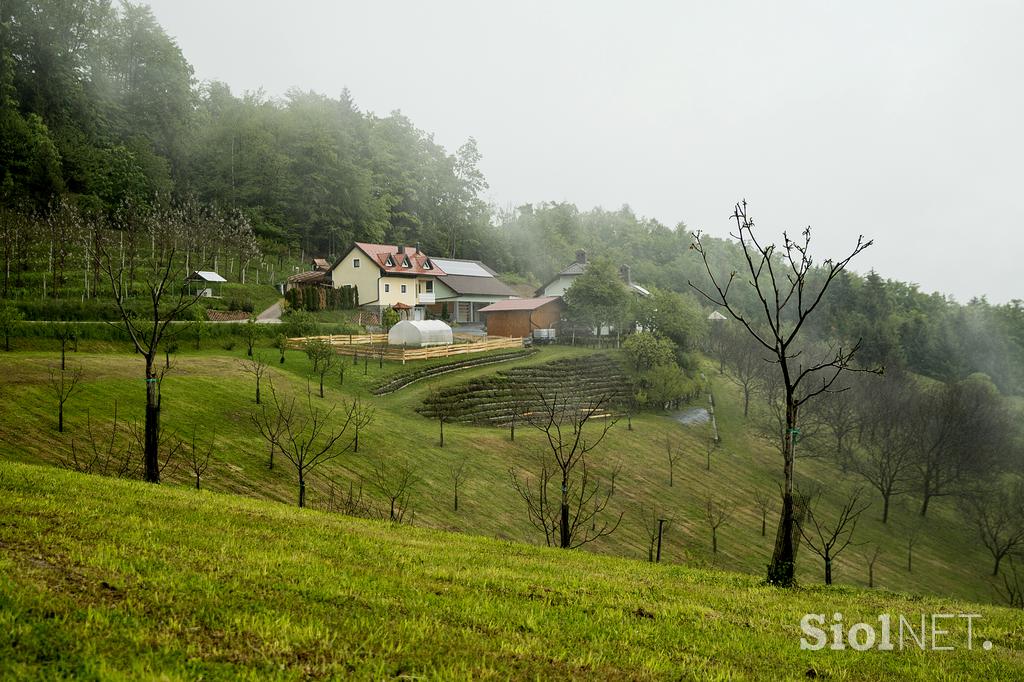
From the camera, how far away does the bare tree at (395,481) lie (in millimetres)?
18453

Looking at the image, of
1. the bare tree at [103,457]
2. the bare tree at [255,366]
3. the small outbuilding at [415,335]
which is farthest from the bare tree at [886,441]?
the bare tree at [103,457]

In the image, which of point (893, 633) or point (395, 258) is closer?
point (893, 633)

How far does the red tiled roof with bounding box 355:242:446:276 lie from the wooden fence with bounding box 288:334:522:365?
11458 millimetres

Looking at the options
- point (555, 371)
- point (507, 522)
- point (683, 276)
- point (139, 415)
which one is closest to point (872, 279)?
point (683, 276)

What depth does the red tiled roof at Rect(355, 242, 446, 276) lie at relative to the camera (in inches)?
2032

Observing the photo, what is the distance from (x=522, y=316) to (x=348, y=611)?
46.3m

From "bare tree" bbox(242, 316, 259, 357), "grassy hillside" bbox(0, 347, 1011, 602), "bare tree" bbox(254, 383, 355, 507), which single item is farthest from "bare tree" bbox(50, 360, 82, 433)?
"bare tree" bbox(242, 316, 259, 357)

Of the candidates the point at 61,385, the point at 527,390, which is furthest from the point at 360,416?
the point at 527,390

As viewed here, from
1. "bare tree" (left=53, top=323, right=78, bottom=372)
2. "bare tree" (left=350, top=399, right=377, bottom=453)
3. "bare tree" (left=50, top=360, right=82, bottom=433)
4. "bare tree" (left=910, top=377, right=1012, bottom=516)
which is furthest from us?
"bare tree" (left=910, top=377, right=1012, bottom=516)

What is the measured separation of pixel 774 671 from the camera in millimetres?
5492

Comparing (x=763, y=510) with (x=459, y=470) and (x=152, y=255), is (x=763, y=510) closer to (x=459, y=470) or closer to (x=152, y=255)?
(x=459, y=470)

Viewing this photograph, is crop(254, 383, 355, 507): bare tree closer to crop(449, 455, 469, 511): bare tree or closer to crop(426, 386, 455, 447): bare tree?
crop(449, 455, 469, 511): bare tree

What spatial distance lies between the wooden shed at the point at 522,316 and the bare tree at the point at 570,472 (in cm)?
1299

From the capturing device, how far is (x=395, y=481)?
20.2 metres
